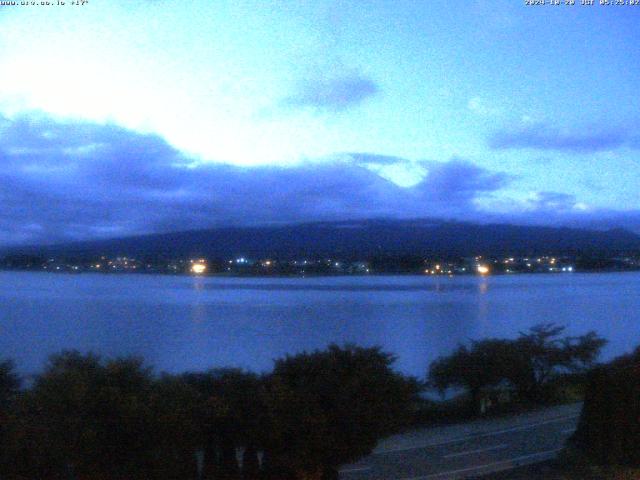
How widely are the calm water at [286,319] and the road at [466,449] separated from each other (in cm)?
677

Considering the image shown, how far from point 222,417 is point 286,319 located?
43.0 m

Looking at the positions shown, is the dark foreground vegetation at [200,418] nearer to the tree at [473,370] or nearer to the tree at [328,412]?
the tree at [328,412]

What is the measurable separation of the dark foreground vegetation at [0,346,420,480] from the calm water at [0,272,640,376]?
14.3 m

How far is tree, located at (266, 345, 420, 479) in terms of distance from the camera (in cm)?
1123

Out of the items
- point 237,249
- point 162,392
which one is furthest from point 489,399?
point 237,249

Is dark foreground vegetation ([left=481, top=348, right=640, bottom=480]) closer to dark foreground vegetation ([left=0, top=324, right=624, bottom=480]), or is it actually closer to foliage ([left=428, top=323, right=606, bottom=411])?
dark foreground vegetation ([left=0, top=324, right=624, bottom=480])

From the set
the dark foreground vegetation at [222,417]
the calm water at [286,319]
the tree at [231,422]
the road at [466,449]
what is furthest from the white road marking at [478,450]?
the calm water at [286,319]

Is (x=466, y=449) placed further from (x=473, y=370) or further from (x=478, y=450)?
(x=473, y=370)

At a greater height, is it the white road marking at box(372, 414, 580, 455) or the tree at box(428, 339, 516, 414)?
the tree at box(428, 339, 516, 414)

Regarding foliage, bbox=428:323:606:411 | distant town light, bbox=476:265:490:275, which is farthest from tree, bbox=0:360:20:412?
distant town light, bbox=476:265:490:275

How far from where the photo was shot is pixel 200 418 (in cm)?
1128

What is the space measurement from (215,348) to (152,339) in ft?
16.6

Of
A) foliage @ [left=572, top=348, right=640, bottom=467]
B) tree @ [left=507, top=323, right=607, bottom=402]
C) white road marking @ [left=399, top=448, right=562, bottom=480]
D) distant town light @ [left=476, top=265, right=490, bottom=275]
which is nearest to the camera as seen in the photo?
foliage @ [left=572, top=348, right=640, bottom=467]

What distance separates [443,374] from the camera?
25734 millimetres
